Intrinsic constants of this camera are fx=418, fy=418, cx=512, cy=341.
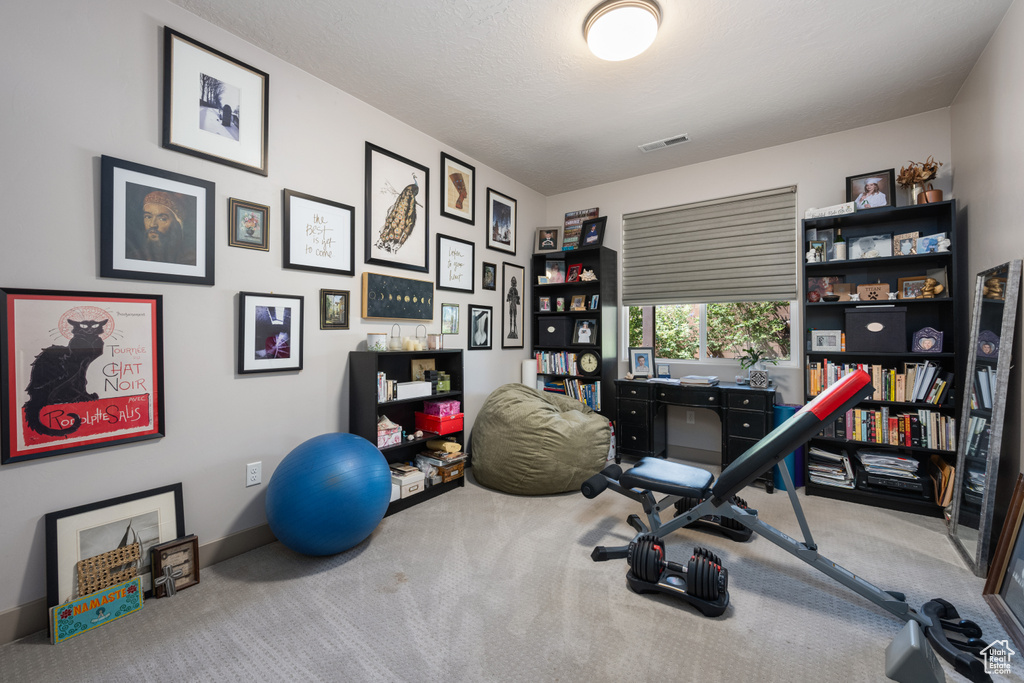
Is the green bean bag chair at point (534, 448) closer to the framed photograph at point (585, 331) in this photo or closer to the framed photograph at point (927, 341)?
the framed photograph at point (585, 331)

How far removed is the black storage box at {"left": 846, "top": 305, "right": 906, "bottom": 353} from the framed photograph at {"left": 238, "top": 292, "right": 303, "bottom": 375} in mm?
3771

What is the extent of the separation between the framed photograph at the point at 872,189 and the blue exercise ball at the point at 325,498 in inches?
149

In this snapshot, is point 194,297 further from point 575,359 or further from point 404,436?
point 575,359

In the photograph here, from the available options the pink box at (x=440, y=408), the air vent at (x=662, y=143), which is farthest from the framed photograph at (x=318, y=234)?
the air vent at (x=662, y=143)

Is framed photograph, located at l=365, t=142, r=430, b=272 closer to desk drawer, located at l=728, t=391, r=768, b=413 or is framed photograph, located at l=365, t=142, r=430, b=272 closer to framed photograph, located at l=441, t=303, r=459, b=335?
framed photograph, located at l=441, t=303, r=459, b=335

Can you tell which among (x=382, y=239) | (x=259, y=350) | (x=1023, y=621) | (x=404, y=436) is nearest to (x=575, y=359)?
(x=404, y=436)

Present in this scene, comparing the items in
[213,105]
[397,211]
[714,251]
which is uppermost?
[213,105]

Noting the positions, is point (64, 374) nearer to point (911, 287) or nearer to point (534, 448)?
point (534, 448)

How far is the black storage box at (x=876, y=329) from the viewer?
9.41ft

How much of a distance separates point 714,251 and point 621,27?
7.69 ft

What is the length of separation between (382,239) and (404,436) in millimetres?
1440

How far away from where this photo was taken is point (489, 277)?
403 cm

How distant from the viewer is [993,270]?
223 centimetres

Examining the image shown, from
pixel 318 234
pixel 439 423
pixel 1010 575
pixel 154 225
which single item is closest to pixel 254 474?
pixel 439 423
